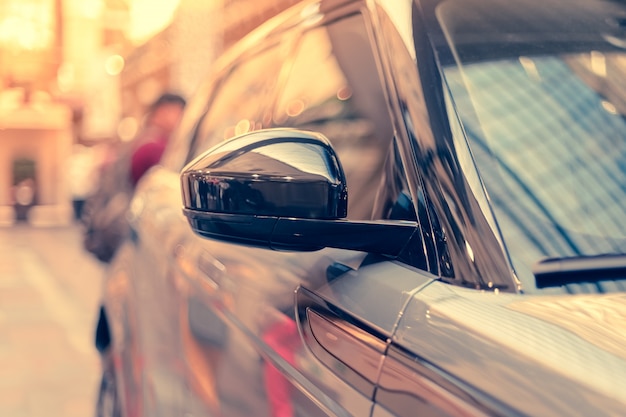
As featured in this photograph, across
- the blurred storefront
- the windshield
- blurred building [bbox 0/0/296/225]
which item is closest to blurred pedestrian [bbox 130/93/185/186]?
the windshield

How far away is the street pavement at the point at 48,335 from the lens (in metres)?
5.00

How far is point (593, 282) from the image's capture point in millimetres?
1202

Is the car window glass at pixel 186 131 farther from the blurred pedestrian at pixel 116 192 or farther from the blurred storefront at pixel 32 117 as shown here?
the blurred storefront at pixel 32 117

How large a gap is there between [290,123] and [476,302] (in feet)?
3.28

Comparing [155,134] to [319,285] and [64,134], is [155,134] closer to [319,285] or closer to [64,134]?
[319,285]

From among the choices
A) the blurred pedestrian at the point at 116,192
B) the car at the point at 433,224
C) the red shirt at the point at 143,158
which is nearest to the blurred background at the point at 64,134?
the blurred pedestrian at the point at 116,192

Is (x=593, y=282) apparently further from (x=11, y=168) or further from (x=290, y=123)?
(x=11, y=168)

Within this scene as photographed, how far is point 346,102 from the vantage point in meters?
1.81

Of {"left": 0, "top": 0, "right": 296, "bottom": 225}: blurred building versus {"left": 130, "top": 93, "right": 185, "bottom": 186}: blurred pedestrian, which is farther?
{"left": 0, "top": 0, "right": 296, "bottom": 225}: blurred building

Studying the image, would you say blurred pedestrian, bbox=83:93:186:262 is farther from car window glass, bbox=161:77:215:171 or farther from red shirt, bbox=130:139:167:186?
car window glass, bbox=161:77:215:171

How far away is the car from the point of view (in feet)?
3.47

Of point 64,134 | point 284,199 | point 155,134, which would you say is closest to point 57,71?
point 64,134

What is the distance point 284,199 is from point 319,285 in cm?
22

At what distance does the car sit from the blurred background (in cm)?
351
